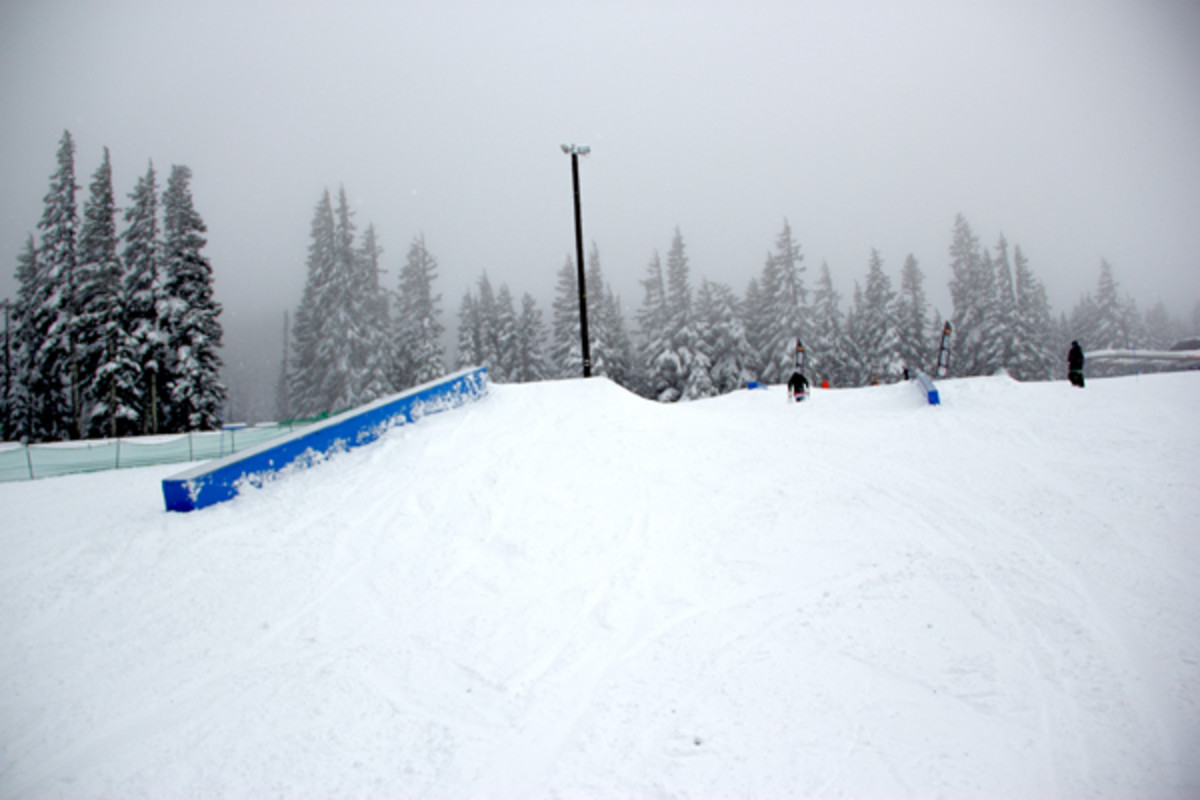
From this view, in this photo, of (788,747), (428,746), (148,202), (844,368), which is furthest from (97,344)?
(844,368)

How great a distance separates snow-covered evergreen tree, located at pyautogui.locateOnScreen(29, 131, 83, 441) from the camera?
84.6 feet

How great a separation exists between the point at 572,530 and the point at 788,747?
348 centimetres

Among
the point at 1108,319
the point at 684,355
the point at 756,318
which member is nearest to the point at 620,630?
the point at 684,355

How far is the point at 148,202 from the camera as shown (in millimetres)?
27984

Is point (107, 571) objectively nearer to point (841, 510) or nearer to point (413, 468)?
point (413, 468)

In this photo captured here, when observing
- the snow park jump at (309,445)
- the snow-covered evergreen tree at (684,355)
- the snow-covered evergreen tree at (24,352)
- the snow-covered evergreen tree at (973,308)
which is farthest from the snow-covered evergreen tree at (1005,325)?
the snow-covered evergreen tree at (24,352)

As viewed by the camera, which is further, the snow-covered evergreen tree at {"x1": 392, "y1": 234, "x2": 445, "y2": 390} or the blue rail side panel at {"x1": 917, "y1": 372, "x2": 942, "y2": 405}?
the snow-covered evergreen tree at {"x1": 392, "y1": 234, "x2": 445, "y2": 390}

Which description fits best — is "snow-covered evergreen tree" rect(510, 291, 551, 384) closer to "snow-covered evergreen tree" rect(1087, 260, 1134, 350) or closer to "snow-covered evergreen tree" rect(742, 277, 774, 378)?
"snow-covered evergreen tree" rect(742, 277, 774, 378)

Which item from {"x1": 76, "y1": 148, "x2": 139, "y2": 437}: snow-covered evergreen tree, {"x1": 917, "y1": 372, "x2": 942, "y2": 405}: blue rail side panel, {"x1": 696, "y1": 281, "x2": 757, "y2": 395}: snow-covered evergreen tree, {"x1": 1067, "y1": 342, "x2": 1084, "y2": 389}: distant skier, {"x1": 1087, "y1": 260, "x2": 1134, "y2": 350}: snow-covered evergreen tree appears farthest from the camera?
{"x1": 1087, "y1": 260, "x2": 1134, "y2": 350}: snow-covered evergreen tree

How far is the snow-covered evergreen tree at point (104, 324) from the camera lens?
987 inches

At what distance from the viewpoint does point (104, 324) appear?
25.8 m

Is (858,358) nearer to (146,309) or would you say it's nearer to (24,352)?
(146,309)

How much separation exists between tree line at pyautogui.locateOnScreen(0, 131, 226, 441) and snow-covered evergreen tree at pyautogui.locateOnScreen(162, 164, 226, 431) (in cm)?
5

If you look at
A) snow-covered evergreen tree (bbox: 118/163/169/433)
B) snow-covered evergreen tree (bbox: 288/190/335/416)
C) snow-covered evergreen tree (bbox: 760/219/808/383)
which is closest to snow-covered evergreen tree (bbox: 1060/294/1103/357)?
snow-covered evergreen tree (bbox: 760/219/808/383)
